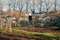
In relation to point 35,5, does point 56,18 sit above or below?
below

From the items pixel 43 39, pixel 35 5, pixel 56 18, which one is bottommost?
pixel 43 39

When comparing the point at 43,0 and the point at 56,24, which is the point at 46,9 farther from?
the point at 56,24

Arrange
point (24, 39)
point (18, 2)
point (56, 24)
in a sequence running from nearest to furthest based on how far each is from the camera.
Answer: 1. point (24, 39)
2. point (56, 24)
3. point (18, 2)

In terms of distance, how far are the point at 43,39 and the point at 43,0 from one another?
63.1ft

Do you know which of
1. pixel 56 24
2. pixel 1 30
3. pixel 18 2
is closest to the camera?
pixel 1 30


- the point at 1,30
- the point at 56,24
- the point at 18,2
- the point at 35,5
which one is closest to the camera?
the point at 1,30

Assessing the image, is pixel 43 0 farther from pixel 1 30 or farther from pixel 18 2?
pixel 1 30

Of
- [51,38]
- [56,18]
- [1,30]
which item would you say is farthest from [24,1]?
[51,38]

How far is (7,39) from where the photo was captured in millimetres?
11070

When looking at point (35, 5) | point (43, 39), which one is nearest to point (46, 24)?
point (43, 39)

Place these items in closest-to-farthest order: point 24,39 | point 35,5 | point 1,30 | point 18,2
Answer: point 24,39 → point 1,30 → point 18,2 → point 35,5

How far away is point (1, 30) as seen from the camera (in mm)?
14398

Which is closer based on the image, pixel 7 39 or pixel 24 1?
pixel 7 39

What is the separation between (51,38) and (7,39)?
301cm
